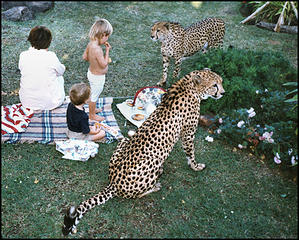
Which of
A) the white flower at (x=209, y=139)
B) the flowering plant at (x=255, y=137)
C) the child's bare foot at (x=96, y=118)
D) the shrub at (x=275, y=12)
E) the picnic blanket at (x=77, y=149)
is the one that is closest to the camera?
the picnic blanket at (x=77, y=149)

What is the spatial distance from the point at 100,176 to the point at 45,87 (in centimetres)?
194

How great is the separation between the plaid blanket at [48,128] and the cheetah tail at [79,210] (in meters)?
1.49

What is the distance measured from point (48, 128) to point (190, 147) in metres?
2.54

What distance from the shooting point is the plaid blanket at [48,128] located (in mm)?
5047

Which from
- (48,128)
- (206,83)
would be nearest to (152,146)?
(206,83)

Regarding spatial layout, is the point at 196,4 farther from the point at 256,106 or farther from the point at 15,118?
the point at 15,118

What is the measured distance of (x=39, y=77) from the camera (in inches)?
205

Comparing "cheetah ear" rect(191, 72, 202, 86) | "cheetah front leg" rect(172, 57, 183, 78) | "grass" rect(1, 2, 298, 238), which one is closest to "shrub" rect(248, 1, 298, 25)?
"cheetah front leg" rect(172, 57, 183, 78)

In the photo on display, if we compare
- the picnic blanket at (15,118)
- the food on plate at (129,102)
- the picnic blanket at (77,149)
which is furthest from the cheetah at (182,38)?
the picnic blanket at (15,118)

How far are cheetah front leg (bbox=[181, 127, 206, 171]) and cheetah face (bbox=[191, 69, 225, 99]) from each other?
0.60 metres

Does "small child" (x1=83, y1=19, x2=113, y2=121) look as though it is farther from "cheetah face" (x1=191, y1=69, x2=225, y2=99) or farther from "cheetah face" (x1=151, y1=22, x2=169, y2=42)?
"cheetah face" (x1=151, y1=22, x2=169, y2=42)

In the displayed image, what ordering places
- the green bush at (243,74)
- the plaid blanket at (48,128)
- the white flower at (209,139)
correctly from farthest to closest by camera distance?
the green bush at (243,74) < the white flower at (209,139) < the plaid blanket at (48,128)

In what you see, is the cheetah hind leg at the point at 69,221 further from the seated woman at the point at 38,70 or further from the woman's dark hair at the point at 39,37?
the woman's dark hair at the point at 39,37

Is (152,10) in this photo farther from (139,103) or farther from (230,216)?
(230,216)
